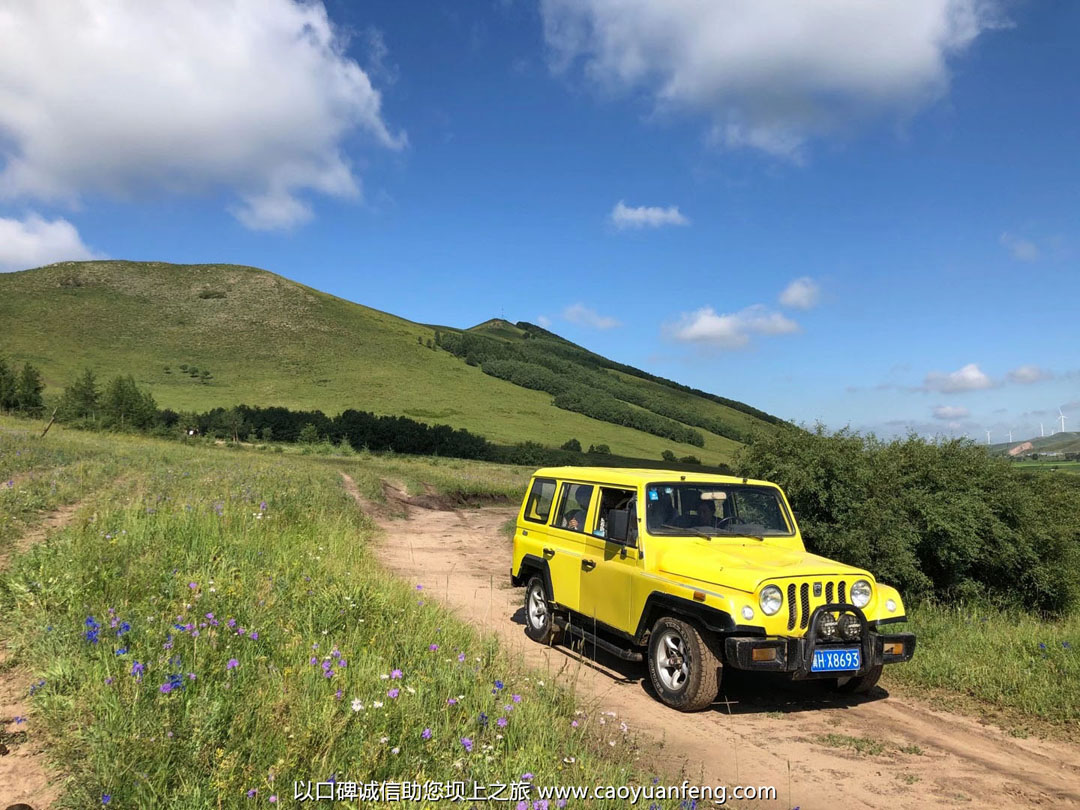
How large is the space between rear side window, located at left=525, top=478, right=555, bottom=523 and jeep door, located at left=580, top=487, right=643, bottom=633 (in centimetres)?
109

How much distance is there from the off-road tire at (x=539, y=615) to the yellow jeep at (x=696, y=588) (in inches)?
0.7

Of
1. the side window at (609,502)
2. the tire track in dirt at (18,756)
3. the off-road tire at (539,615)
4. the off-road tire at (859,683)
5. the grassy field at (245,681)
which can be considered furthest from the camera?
the off-road tire at (539,615)

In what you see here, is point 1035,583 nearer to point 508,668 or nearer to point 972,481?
point 972,481

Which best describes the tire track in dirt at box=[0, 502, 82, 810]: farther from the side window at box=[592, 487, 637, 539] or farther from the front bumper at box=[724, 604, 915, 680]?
the side window at box=[592, 487, 637, 539]

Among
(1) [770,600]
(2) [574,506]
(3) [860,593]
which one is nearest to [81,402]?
(2) [574,506]

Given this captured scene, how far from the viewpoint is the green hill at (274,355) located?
81.1 m

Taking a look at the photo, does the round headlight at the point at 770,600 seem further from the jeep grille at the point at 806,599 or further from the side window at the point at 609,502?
the side window at the point at 609,502

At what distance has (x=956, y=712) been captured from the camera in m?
6.09

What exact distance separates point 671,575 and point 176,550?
16.1ft

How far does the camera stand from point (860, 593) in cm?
602

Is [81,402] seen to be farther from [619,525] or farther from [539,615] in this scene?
[619,525]

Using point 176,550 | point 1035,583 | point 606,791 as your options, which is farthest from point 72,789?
point 1035,583

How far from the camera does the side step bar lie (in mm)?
6516

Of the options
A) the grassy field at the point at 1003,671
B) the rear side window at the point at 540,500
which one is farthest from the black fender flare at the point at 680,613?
the grassy field at the point at 1003,671
